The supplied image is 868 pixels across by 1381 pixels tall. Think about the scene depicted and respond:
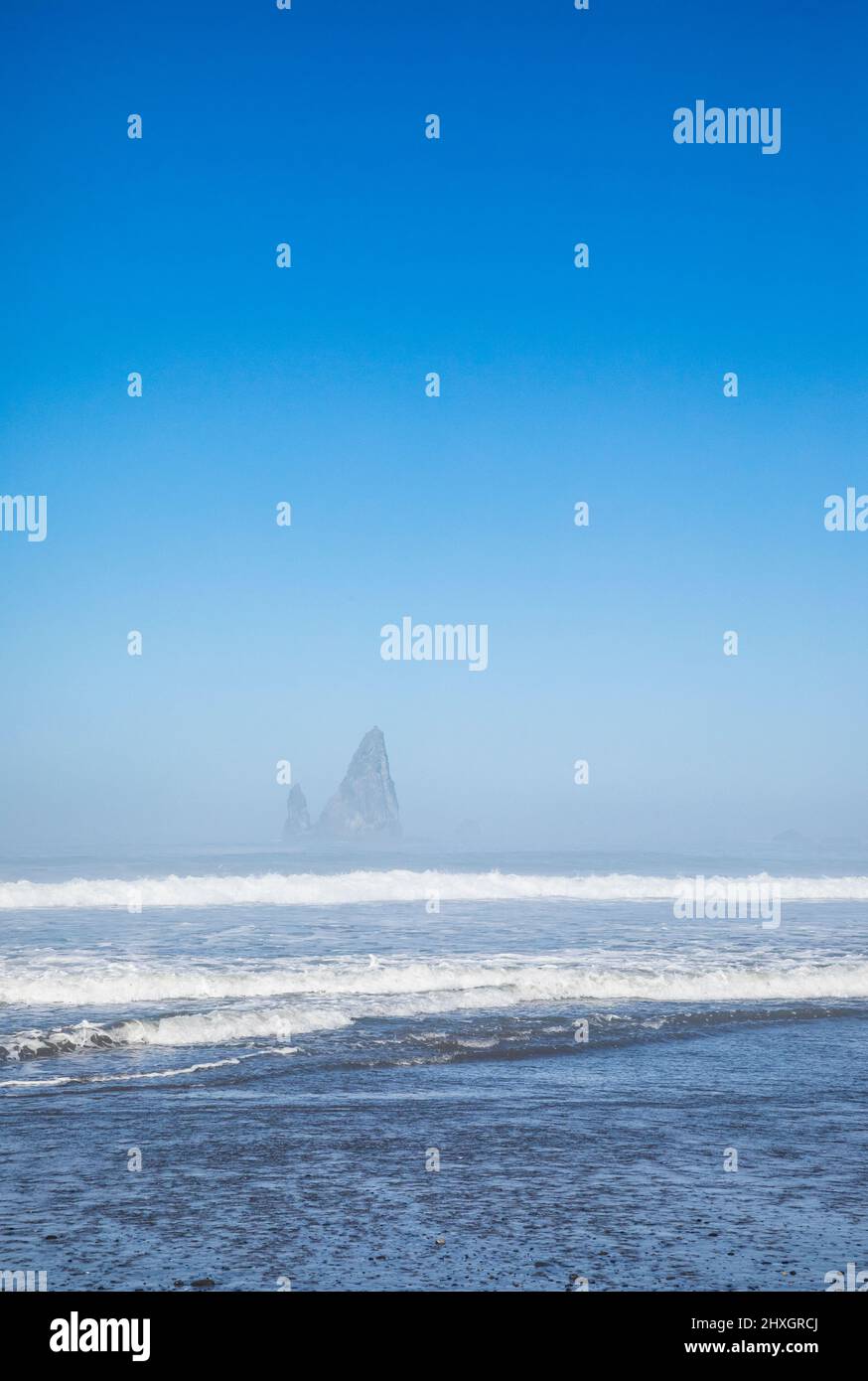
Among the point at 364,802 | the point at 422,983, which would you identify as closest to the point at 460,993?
the point at 422,983

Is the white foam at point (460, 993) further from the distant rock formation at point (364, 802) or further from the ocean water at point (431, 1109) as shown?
the distant rock formation at point (364, 802)

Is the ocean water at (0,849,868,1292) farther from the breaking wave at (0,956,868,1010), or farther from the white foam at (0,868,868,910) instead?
the white foam at (0,868,868,910)

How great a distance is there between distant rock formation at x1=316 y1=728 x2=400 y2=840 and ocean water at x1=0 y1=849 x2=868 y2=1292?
64.4m

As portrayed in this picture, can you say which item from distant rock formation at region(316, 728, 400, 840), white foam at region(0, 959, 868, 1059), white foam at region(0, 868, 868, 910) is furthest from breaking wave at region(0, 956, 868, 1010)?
distant rock formation at region(316, 728, 400, 840)

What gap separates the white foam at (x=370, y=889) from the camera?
120 feet

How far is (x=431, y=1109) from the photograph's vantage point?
11477 millimetres

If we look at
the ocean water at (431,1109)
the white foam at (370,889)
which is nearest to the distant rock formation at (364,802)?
the white foam at (370,889)

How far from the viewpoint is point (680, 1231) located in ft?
25.6

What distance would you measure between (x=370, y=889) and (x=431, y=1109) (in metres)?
29.7

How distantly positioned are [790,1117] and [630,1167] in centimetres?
269

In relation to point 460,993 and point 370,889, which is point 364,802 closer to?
point 370,889

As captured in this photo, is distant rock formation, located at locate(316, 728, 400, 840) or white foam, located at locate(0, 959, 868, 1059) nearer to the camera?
white foam, located at locate(0, 959, 868, 1059)

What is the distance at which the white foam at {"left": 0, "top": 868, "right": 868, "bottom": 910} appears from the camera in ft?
120
